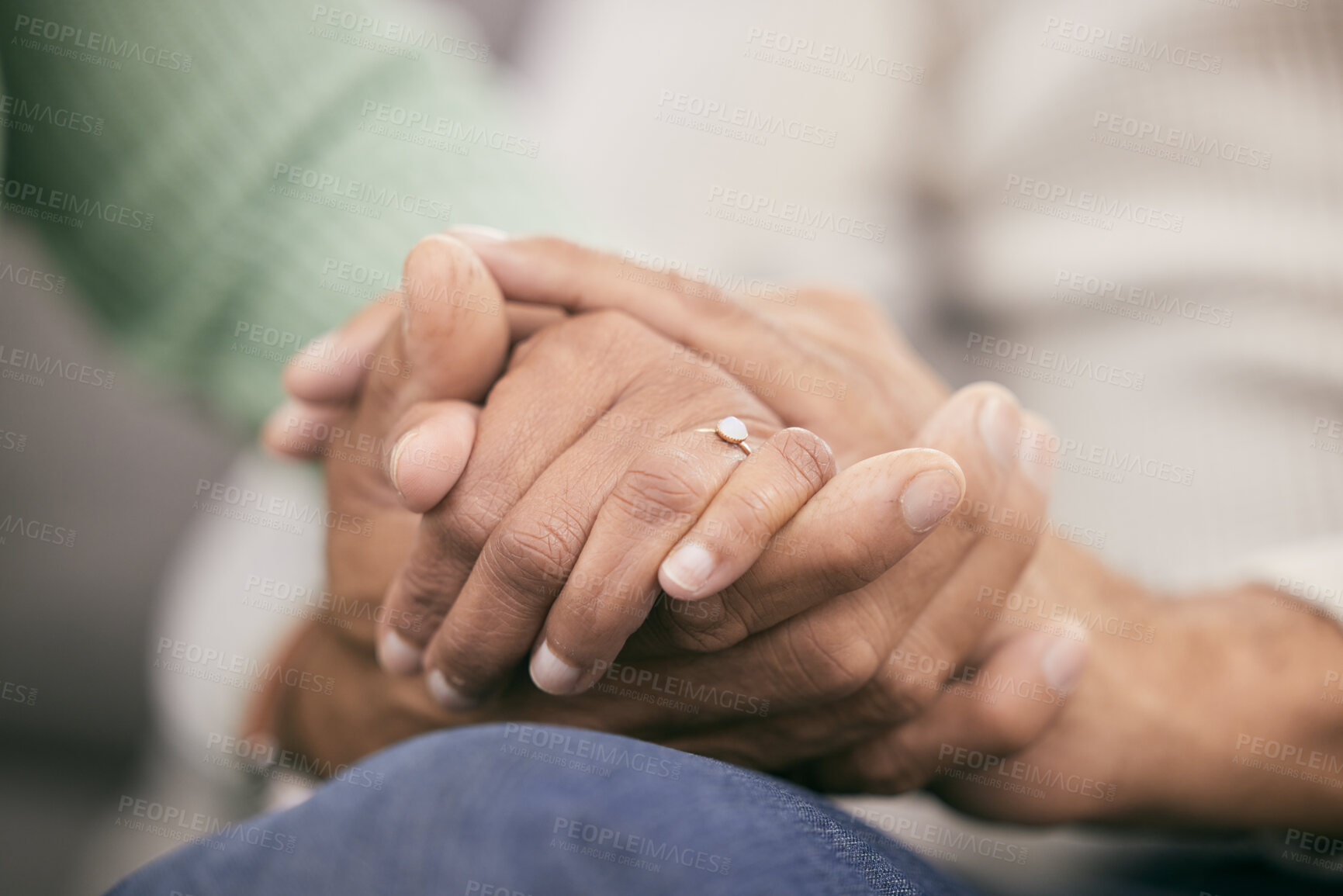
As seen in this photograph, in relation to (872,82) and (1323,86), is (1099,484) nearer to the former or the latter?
(1323,86)

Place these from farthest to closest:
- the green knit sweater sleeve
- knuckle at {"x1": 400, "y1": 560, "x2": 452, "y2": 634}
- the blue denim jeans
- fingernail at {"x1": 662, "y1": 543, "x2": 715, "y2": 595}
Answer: the green knit sweater sleeve, knuckle at {"x1": 400, "y1": 560, "x2": 452, "y2": 634}, fingernail at {"x1": 662, "y1": 543, "x2": 715, "y2": 595}, the blue denim jeans

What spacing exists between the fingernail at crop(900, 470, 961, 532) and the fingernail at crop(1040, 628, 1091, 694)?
281 millimetres

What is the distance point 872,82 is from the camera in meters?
1.52

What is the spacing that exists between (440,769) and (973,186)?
1.29 meters

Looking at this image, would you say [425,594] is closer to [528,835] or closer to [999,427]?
[528,835]

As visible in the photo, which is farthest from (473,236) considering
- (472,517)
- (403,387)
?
(472,517)

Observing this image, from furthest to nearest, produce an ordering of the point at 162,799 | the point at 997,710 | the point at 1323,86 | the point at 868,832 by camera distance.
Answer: the point at 162,799 → the point at 1323,86 → the point at 997,710 → the point at 868,832

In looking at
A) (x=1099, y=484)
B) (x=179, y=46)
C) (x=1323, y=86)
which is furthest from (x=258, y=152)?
(x=1323, y=86)

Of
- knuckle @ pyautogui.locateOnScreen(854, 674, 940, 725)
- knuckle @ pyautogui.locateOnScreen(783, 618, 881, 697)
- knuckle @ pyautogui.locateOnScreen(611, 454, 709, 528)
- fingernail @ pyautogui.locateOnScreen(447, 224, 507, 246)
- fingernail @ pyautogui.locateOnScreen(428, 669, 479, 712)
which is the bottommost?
fingernail @ pyautogui.locateOnScreen(428, 669, 479, 712)

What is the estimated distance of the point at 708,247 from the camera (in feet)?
4.99

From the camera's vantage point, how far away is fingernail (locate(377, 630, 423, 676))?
31.0 inches

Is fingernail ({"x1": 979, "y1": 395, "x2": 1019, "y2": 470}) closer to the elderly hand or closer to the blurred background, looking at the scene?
the elderly hand

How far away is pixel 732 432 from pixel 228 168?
0.72m

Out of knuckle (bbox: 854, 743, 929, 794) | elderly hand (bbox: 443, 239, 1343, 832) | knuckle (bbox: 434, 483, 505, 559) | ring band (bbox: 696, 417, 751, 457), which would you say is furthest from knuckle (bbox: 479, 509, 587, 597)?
knuckle (bbox: 854, 743, 929, 794)
